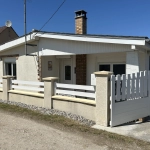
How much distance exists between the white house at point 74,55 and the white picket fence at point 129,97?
1007 millimetres

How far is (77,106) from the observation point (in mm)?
6254

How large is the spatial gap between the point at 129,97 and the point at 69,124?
2.02m

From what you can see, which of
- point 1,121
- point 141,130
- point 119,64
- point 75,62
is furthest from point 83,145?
point 75,62

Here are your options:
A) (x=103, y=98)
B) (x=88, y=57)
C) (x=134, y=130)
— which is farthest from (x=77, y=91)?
(x=88, y=57)

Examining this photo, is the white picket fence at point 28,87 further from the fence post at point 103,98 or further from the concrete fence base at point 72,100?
the fence post at point 103,98

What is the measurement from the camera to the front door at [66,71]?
424 inches

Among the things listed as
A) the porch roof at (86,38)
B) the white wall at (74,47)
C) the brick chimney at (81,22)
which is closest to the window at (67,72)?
the white wall at (74,47)

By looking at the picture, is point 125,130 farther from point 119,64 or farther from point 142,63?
point 119,64

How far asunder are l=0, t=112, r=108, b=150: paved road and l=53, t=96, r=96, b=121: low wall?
4.36 ft

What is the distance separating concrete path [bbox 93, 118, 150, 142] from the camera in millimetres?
Result: 4551

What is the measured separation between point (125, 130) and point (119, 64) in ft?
13.1

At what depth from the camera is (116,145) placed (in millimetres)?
4004

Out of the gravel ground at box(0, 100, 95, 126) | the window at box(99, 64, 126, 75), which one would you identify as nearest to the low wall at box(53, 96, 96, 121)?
the gravel ground at box(0, 100, 95, 126)

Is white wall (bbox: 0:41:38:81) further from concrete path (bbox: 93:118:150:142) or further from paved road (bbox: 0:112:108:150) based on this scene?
concrete path (bbox: 93:118:150:142)
